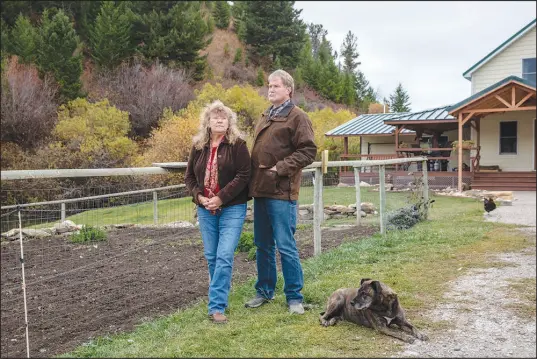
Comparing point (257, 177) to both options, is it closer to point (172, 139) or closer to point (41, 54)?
point (172, 139)

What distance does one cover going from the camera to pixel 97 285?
17.7 ft

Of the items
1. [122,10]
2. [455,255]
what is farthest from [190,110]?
[455,255]

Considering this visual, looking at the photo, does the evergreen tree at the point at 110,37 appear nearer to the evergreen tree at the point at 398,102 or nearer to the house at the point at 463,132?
the house at the point at 463,132

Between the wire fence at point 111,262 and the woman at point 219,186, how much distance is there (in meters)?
0.87

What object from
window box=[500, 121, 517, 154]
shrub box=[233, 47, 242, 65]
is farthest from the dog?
shrub box=[233, 47, 242, 65]

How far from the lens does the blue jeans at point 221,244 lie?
12.0 ft

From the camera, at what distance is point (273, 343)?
3.09m

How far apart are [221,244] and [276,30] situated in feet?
140

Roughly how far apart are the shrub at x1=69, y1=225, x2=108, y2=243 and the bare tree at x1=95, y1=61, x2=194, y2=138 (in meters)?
17.6

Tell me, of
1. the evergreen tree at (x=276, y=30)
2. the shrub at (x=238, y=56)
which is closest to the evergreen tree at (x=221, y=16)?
the evergreen tree at (x=276, y=30)

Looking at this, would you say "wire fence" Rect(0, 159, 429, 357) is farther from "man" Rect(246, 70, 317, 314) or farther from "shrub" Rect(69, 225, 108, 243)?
"man" Rect(246, 70, 317, 314)

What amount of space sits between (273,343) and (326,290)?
1352mm

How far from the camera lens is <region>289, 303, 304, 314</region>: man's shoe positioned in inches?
148

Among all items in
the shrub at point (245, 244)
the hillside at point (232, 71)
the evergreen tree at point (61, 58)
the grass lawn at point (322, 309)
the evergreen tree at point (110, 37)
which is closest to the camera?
the grass lawn at point (322, 309)
